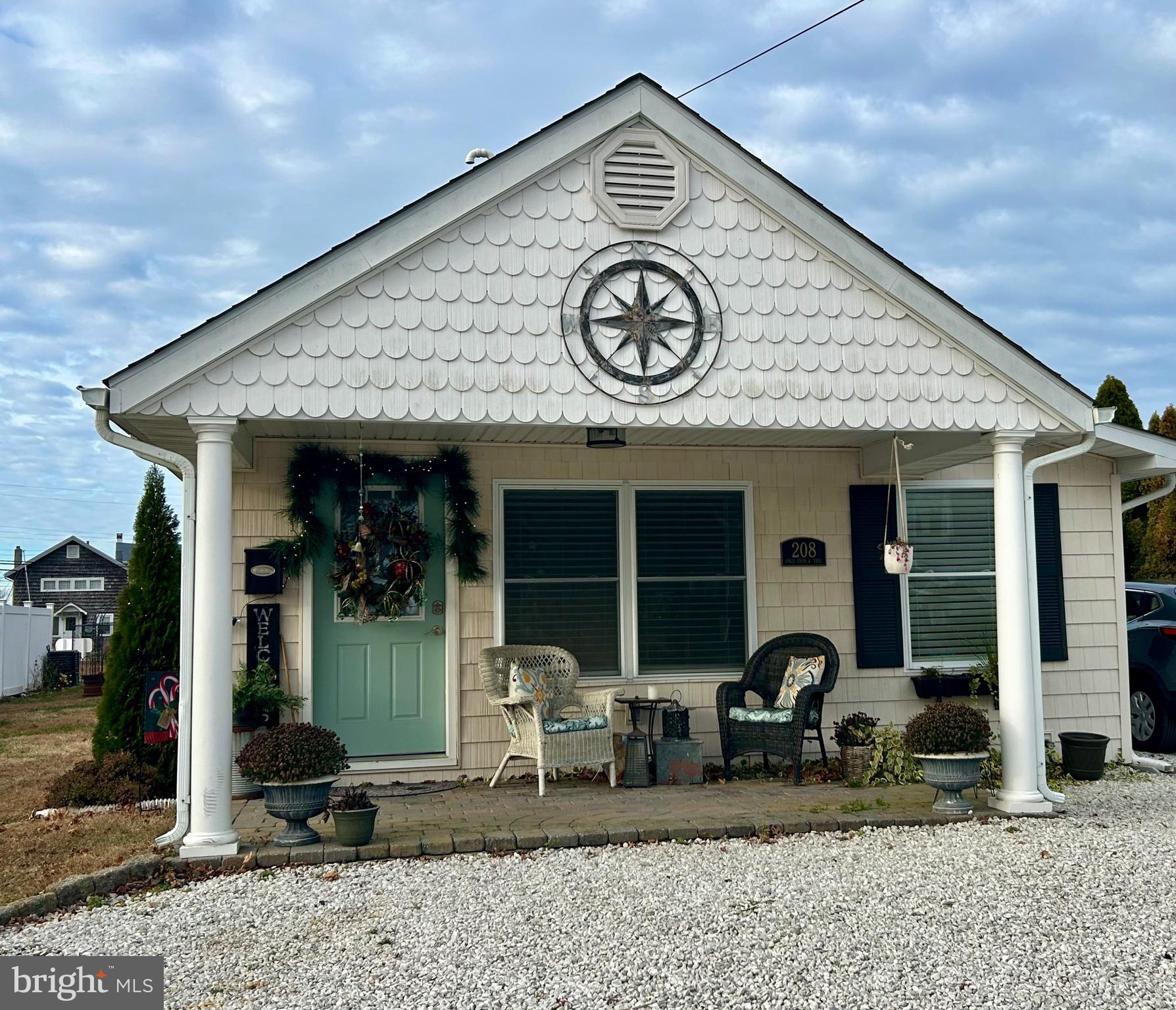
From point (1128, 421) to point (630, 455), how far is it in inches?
457

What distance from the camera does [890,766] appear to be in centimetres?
682

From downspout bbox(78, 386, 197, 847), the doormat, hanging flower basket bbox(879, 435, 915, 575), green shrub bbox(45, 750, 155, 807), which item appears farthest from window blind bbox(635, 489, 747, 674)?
green shrub bbox(45, 750, 155, 807)

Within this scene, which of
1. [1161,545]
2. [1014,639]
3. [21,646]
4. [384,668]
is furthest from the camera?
[21,646]

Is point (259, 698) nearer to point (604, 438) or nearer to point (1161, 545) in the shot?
point (604, 438)

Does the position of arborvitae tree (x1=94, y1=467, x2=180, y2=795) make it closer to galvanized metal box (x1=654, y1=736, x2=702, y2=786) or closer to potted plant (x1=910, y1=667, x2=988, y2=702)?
galvanized metal box (x1=654, y1=736, x2=702, y2=786)

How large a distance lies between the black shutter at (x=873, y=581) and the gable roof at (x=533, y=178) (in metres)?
1.85

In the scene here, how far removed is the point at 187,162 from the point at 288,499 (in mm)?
6126

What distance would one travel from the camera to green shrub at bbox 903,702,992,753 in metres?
5.75

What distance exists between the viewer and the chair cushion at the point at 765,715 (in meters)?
6.72

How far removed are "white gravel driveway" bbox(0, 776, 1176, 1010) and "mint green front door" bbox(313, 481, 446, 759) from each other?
2162 millimetres

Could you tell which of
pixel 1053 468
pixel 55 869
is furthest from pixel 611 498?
pixel 55 869

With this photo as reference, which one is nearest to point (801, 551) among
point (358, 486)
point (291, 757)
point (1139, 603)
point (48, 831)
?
point (358, 486)

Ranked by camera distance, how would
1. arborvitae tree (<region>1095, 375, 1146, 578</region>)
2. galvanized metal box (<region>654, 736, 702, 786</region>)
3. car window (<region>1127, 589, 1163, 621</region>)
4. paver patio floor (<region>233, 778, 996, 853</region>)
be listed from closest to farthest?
paver patio floor (<region>233, 778, 996, 853</region>) → galvanized metal box (<region>654, 736, 702, 786</region>) → car window (<region>1127, 589, 1163, 621</region>) → arborvitae tree (<region>1095, 375, 1146, 578</region>)

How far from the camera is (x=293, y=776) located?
4.99 metres
